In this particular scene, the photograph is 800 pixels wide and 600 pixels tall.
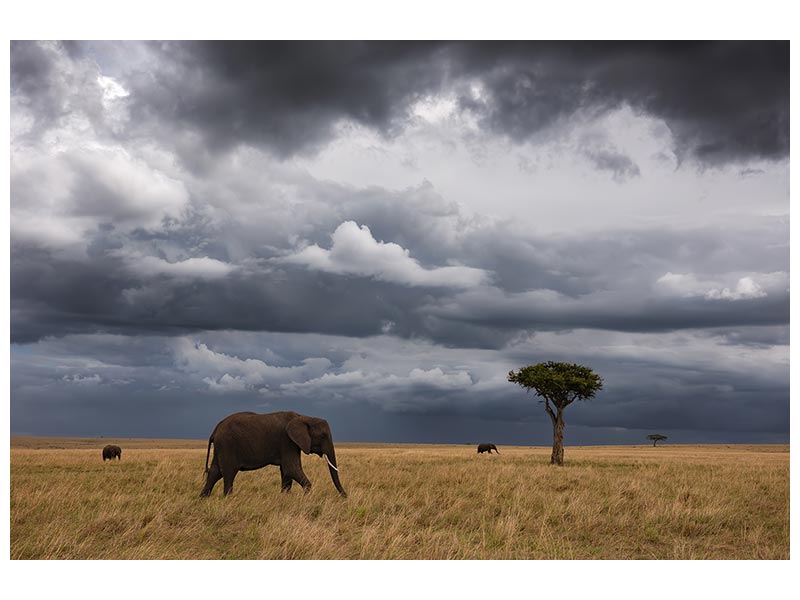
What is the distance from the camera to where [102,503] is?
13859 mm

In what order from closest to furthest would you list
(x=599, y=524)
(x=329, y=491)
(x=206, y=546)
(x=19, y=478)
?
(x=206, y=546), (x=599, y=524), (x=329, y=491), (x=19, y=478)

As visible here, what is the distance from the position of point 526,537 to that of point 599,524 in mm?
1961

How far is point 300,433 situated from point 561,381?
23061 mm

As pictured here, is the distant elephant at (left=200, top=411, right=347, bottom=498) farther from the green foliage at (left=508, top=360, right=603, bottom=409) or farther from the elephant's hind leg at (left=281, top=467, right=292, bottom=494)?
the green foliage at (left=508, top=360, right=603, bottom=409)

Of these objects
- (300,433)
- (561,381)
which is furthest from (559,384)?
(300,433)

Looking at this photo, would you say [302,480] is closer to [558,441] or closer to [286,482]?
[286,482]

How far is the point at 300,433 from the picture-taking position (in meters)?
15.6

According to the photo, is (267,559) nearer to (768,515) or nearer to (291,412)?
(291,412)

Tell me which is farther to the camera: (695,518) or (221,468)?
(221,468)

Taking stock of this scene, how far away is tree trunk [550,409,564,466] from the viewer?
1350 inches

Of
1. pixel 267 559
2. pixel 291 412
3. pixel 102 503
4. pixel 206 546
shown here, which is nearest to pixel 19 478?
pixel 102 503

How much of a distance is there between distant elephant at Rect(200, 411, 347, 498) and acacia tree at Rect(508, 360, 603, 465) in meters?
22.3

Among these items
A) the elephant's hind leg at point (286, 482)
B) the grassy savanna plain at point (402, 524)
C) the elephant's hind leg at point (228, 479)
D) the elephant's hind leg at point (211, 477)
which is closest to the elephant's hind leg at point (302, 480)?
the elephant's hind leg at point (286, 482)

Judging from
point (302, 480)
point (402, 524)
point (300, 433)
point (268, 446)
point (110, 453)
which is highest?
point (300, 433)
